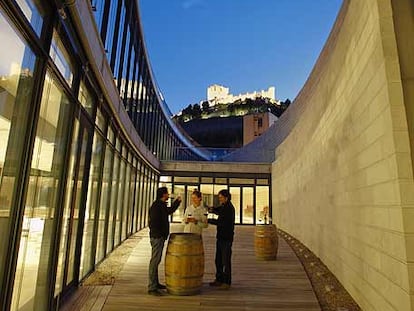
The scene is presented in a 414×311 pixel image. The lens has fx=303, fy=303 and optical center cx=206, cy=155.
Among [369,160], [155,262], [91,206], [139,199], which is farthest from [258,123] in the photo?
[369,160]

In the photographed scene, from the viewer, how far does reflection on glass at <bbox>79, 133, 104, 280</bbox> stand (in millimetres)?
5047

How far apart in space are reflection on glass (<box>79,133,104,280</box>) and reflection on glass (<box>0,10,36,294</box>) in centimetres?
266

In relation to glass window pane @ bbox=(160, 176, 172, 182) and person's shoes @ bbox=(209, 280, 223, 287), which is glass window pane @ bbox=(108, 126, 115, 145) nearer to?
person's shoes @ bbox=(209, 280, 223, 287)

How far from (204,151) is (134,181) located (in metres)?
9.94

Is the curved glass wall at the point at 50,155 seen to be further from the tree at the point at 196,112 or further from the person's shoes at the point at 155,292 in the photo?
the tree at the point at 196,112

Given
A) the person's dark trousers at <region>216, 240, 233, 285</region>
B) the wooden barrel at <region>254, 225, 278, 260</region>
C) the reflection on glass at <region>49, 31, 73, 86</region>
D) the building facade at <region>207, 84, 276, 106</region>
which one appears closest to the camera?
the reflection on glass at <region>49, 31, 73, 86</region>

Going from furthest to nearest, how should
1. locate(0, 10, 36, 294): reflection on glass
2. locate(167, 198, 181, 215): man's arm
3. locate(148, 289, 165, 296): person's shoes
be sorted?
1. locate(167, 198, 181, 215): man's arm
2. locate(148, 289, 165, 296): person's shoes
3. locate(0, 10, 36, 294): reflection on glass

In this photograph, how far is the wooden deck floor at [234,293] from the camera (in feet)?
12.3

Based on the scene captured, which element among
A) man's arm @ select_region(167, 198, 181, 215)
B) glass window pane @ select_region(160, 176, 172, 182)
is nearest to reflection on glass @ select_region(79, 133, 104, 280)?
man's arm @ select_region(167, 198, 181, 215)

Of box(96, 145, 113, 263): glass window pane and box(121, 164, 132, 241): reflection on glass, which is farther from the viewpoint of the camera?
box(121, 164, 132, 241): reflection on glass

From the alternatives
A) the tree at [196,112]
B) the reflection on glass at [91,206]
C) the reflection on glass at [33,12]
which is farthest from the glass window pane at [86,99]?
the tree at [196,112]

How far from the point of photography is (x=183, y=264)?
12.8 ft

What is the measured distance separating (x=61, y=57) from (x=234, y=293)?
12.2 feet

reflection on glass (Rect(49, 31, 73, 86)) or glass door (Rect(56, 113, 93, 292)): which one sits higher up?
reflection on glass (Rect(49, 31, 73, 86))
